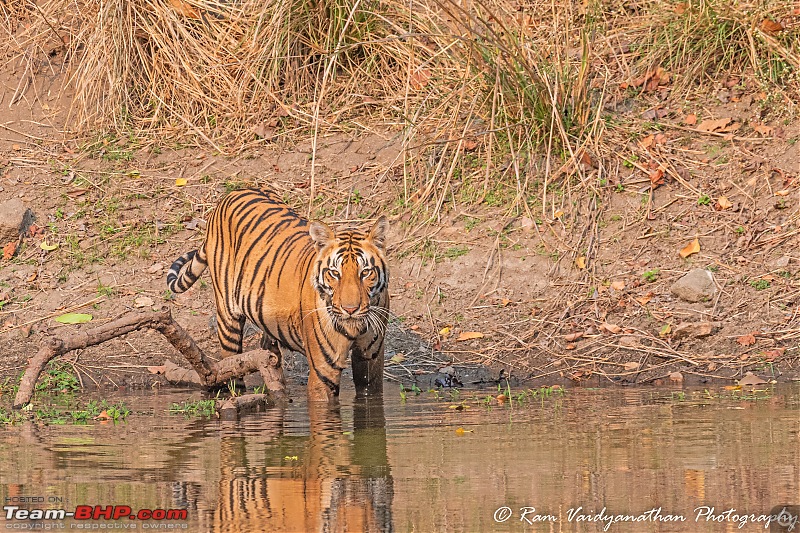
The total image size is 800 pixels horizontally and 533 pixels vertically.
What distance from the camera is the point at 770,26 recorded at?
10.3 meters

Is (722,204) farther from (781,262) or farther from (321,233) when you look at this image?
(321,233)

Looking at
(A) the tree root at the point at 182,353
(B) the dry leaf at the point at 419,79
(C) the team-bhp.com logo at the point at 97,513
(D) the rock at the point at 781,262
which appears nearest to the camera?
(C) the team-bhp.com logo at the point at 97,513

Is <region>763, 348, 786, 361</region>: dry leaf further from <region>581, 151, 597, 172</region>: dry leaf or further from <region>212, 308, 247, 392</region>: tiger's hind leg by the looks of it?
<region>212, 308, 247, 392</region>: tiger's hind leg

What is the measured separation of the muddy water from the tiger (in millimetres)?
384

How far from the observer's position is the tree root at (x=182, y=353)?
666cm

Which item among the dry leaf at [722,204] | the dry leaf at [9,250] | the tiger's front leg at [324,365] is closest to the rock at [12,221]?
the dry leaf at [9,250]

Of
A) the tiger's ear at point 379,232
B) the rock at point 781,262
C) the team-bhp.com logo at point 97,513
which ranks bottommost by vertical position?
the team-bhp.com logo at point 97,513

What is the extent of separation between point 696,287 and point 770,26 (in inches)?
113

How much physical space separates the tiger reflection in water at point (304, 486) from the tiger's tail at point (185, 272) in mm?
2406

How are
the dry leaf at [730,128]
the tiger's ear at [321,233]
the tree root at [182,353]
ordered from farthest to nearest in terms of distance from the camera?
1. the dry leaf at [730,128]
2. the tiger's ear at [321,233]
3. the tree root at [182,353]

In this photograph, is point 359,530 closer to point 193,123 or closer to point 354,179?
point 354,179

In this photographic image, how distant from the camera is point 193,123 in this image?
11.4 metres

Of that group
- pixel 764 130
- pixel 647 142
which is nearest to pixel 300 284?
pixel 647 142

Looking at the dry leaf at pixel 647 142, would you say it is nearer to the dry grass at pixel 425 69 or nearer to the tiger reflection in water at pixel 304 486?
the dry grass at pixel 425 69
